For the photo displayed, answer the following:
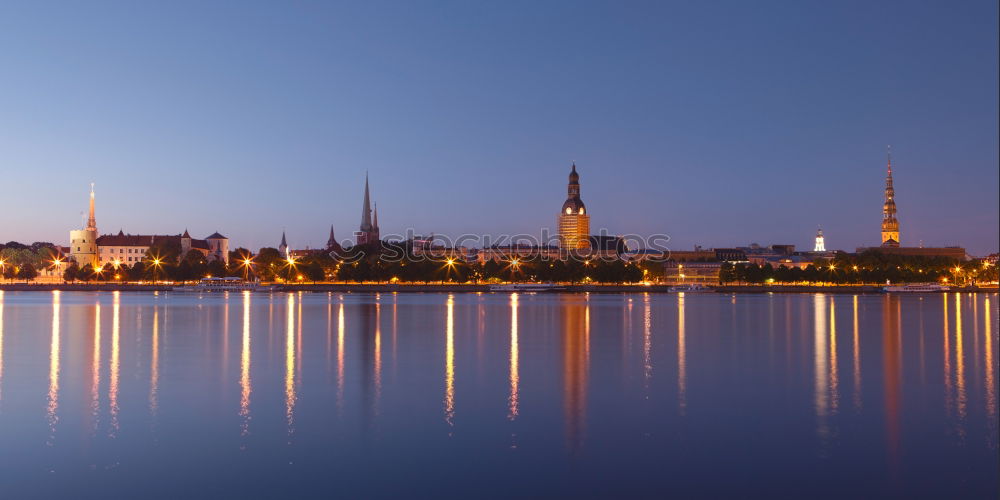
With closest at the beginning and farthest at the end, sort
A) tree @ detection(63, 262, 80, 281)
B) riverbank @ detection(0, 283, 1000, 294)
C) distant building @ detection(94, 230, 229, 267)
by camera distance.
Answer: riverbank @ detection(0, 283, 1000, 294) < tree @ detection(63, 262, 80, 281) < distant building @ detection(94, 230, 229, 267)

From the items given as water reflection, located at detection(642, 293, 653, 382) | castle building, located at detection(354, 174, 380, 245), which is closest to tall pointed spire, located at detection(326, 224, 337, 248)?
castle building, located at detection(354, 174, 380, 245)

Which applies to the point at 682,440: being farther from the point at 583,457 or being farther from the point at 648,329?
the point at 648,329

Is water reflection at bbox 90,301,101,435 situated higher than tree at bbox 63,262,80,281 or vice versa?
tree at bbox 63,262,80,281

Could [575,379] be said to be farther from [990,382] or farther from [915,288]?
[915,288]

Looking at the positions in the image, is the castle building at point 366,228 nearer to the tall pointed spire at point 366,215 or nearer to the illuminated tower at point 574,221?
the tall pointed spire at point 366,215

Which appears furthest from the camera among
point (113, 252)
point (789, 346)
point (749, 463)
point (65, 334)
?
point (113, 252)

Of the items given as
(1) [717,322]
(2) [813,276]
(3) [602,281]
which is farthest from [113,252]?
(1) [717,322]

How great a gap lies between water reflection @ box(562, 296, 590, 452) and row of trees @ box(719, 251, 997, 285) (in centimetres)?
7049

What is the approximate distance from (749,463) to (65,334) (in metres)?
22.7

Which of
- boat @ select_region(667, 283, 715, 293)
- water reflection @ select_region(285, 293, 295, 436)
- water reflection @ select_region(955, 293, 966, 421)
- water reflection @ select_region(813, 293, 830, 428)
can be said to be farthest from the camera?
boat @ select_region(667, 283, 715, 293)

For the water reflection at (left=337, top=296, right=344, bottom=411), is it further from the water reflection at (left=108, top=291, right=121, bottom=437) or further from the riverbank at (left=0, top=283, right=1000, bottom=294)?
the riverbank at (left=0, top=283, right=1000, bottom=294)

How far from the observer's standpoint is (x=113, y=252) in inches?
4154

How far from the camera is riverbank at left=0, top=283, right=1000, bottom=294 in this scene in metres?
81.9

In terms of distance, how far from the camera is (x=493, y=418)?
1245 cm
